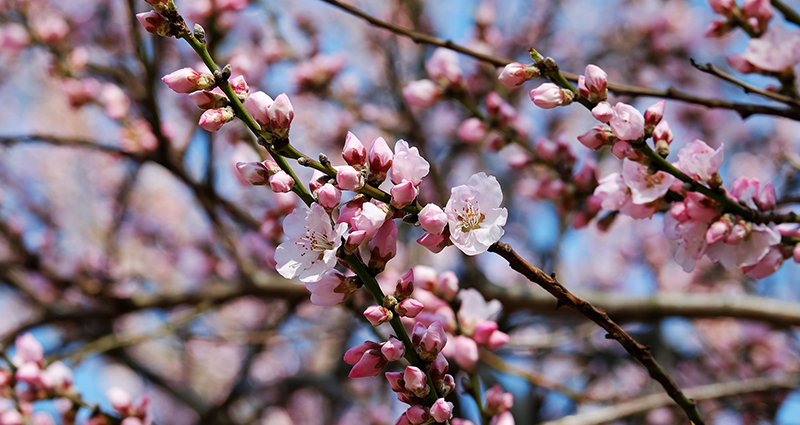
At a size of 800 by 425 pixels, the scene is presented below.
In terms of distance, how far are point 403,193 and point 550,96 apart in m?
0.44

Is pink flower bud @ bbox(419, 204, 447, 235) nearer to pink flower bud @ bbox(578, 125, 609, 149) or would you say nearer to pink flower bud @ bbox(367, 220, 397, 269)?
pink flower bud @ bbox(367, 220, 397, 269)

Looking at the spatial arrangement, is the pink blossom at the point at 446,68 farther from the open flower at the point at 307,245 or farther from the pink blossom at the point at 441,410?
the pink blossom at the point at 441,410

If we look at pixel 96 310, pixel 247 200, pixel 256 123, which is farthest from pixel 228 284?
pixel 247 200

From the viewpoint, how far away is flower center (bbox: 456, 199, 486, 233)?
1123 mm

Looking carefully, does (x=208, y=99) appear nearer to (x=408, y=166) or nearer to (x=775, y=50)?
(x=408, y=166)

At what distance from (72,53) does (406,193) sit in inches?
111

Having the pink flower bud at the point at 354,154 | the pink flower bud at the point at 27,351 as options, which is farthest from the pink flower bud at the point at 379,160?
the pink flower bud at the point at 27,351

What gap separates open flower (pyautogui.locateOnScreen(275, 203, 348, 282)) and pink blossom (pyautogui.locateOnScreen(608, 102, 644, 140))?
65cm

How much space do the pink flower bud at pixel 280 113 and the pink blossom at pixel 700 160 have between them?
0.87 metres

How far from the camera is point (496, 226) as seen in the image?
1078 mm

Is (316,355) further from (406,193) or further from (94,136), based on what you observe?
(406,193)

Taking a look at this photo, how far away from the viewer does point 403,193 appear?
1.00m

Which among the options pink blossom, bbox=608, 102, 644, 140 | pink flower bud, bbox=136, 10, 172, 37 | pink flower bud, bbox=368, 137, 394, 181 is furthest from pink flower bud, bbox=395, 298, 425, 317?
pink flower bud, bbox=136, 10, 172, 37

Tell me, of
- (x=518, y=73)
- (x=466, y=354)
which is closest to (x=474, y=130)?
(x=518, y=73)
